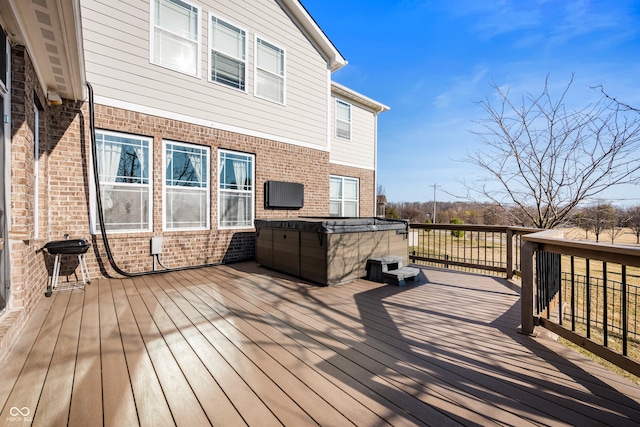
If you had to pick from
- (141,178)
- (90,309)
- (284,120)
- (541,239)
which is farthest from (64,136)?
(541,239)

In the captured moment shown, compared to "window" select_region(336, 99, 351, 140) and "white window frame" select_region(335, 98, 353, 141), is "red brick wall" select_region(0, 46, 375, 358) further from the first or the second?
"window" select_region(336, 99, 351, 140)

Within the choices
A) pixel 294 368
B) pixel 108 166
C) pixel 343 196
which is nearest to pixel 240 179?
pixel 108 166

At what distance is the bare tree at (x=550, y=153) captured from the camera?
4031mm

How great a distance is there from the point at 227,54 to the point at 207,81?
31.3 inches

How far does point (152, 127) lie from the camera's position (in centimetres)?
488

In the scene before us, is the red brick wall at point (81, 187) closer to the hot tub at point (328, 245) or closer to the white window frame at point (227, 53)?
the white window frame at point (227, 53)

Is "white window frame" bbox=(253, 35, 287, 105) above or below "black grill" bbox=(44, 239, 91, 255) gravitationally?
above

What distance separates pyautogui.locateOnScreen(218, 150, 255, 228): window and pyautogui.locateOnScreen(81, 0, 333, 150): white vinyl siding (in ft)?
2.21

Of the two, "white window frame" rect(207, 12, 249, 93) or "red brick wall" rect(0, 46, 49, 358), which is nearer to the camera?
"red brick wall" rect(0, 46, 49, 358)

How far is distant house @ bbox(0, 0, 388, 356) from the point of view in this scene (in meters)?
2.72

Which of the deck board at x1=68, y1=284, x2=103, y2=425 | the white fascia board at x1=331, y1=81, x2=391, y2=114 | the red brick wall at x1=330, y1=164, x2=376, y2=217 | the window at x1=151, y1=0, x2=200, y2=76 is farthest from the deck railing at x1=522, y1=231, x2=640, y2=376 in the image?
the white fascia board at x1=331, y1=81, x2=391, y2=114

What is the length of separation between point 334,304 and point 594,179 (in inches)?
171

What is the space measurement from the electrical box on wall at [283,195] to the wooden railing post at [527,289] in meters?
4.97

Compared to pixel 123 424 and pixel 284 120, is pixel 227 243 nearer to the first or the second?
pixel 284 120
